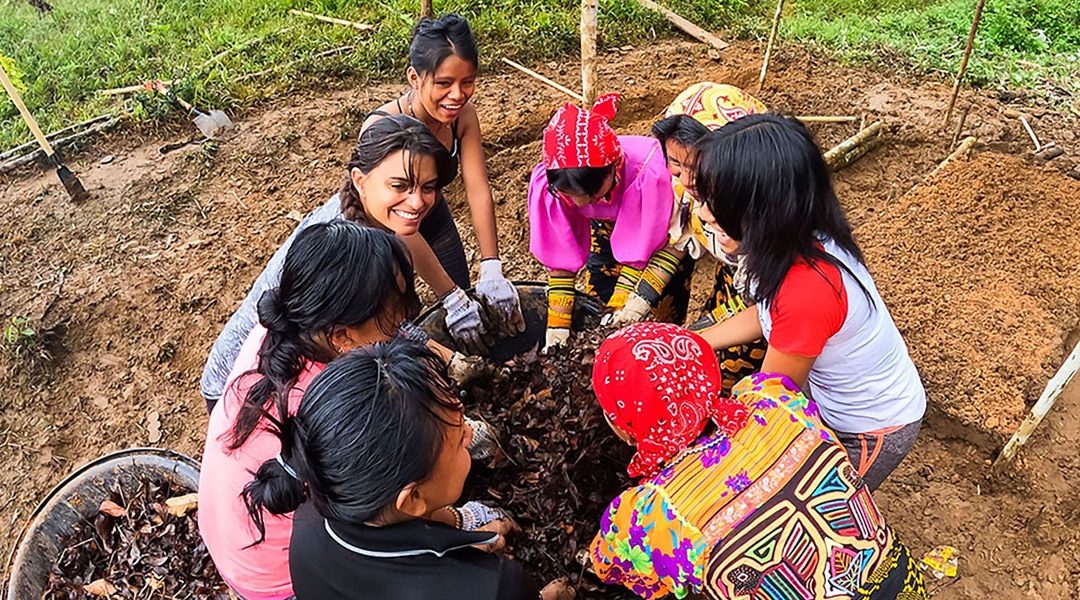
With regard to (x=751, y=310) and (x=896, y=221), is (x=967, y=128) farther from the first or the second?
(x=751, y=310)

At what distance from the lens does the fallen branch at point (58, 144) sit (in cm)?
537

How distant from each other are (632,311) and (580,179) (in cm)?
58

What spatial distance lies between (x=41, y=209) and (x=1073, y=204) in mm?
6895

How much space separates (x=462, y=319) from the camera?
2.74 metres

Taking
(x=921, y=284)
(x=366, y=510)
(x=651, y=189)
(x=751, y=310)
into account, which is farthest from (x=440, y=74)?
(x=921, y=284)

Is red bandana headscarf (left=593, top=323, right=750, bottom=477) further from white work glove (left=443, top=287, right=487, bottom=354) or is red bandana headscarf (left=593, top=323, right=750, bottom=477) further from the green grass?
the green grass

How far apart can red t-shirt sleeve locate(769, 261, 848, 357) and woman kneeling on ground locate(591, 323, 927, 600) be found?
145 millimetres

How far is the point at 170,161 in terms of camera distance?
214 inches

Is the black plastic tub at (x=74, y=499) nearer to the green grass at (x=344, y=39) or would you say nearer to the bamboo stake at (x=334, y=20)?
the green grass at (x=344, y=39)

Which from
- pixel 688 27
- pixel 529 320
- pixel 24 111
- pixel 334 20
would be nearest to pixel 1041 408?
pixel 529 320

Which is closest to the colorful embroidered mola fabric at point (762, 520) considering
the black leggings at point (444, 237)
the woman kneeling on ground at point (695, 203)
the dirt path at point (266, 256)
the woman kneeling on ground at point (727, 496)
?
the woman kneeling on ground at point (727, 496)

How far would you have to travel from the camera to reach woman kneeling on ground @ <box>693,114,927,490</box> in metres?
1.82

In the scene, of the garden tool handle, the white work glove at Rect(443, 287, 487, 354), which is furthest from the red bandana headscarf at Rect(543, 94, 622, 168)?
the garden tool handle

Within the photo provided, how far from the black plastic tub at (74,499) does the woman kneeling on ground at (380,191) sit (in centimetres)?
28
